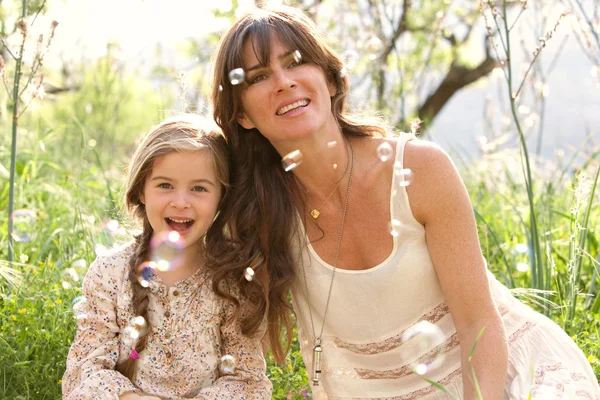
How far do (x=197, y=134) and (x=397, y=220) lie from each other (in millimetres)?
681

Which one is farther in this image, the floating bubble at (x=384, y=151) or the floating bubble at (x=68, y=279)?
the floating bubble at (x=68, y=279)

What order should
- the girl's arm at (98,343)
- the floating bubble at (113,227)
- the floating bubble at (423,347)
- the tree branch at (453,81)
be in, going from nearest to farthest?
1. the girl's arm at (98,343)
2. the floating bubble at (423,347)
3. the floating bubble at (113,227)
4. the tree branch at (453,81)

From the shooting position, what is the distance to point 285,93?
7.60 ft

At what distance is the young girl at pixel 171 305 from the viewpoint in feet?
7.63

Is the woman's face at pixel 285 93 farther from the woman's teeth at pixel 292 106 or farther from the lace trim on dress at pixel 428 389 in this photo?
the lace trim on dress at pixel 428 389

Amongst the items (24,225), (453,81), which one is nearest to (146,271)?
(24,225)

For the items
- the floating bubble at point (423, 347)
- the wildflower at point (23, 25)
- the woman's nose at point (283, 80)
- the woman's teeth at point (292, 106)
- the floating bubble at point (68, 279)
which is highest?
the wildflower at point (23, 25)

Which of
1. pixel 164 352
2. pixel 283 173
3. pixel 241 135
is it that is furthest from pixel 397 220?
pixel 164 352

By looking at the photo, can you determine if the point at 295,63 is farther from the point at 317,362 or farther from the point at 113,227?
the point at 113,227

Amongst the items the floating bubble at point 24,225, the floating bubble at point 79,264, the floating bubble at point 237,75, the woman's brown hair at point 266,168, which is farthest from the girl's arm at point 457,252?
the floating bubble at point 24,225

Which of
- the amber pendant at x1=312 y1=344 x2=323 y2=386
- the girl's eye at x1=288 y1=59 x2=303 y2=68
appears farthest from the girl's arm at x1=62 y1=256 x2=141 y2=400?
the girl's eye at x1=288 y1=59 x2=303 y2=68

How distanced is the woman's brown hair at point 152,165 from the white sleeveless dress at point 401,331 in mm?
347

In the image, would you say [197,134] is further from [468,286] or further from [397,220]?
[468,286]

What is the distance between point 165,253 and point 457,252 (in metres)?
0.90
